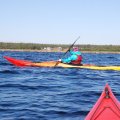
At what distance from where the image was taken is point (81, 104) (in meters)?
10.5

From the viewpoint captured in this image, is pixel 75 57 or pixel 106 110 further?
pixel 75 57

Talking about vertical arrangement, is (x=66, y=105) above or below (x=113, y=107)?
below

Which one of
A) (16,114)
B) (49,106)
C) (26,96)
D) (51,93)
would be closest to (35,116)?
(16,114)

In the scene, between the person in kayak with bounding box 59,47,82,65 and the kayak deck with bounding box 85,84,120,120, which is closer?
the kayak deck with bounding box 85,84,120,120

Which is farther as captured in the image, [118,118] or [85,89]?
[85,89]

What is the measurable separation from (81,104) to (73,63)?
1247 centimetres

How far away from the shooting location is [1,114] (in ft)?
29.5

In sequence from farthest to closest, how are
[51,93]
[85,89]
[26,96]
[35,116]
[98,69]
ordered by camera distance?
[98,69] < [85,89] < [51,93] < [26,96] < [35,116]

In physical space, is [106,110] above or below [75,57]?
below

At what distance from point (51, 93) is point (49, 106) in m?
2.47

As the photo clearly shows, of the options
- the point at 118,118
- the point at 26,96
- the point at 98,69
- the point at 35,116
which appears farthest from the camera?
the point at 98,69

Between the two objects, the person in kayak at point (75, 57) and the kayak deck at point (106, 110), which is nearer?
the kayak deck at point (106, 110)

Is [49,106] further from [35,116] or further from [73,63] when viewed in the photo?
[73,63]

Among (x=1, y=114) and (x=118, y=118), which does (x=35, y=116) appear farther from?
(x=118, y=118)
